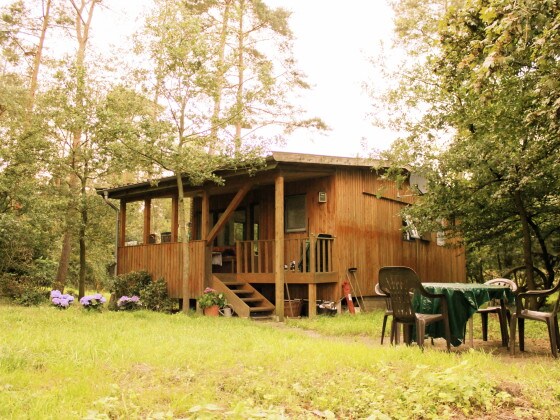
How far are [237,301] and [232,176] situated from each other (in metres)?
2.82

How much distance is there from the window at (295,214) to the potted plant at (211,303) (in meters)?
2.64

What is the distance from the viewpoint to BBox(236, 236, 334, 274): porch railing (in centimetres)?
1107

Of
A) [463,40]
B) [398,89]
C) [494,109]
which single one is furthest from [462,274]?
[463,40]

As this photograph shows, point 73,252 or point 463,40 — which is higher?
point 463,40

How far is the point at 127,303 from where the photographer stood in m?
11.6

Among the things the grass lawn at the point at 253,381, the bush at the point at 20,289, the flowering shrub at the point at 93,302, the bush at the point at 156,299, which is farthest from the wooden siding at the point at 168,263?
the grass lawn at the point at 253,381

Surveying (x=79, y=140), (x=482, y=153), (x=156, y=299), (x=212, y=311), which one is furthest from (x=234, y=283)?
(x=79, y=140)

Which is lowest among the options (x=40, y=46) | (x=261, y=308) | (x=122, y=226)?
(x=261, y=308)

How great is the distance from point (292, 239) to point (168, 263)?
3.34 m

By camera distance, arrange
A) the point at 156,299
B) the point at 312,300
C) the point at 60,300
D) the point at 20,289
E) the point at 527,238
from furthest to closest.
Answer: the point at 20,289, the point at 156,299, the point at 312,300, the point at 527,238, the point at 60,300

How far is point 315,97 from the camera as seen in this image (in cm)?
2150

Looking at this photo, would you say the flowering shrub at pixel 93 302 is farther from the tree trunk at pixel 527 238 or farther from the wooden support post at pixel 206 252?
the tree trunk at pixel 527 238

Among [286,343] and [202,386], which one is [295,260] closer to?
[286,343]

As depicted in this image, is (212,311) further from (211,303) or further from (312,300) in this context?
(312,300)
